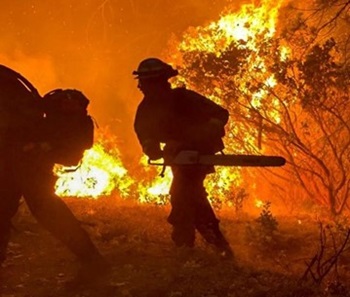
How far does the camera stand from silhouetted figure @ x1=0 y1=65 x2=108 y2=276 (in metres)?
5.37

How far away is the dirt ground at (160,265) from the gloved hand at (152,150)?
3.42 feet

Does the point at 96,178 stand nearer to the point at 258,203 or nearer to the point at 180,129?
the point at 258,203

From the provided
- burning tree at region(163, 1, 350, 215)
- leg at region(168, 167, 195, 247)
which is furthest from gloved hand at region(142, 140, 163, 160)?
burning tree at region(163, 1, 350, 215)

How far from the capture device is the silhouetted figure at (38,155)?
5.37m

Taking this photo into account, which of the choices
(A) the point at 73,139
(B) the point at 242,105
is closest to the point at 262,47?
(B) the point at 242,105

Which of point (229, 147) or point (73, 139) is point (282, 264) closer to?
point (73, 139)

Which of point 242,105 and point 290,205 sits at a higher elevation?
point 242,105

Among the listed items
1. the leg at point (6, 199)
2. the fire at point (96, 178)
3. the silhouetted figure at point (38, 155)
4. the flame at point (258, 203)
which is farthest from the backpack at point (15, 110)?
the flame at point (258, 203)

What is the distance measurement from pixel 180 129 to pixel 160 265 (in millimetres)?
1429

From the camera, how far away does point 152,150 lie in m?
6.02

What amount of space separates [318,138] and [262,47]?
2.65 meters

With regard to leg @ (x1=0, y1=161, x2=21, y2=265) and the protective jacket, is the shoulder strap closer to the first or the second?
leg @ (x1=0, y1=161, x2=21, y2=265)

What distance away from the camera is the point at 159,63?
606 centimetres

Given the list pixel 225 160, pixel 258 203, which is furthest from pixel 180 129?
pixel 258 203
